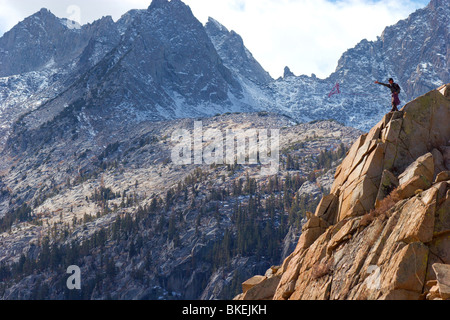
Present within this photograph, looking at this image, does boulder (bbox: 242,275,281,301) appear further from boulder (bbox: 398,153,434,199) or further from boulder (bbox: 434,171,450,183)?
boulder (bbox: 434,171,450,183)

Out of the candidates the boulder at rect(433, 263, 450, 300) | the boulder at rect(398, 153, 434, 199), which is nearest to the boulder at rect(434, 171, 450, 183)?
the boulder at rect(398, 153, 434, 199)

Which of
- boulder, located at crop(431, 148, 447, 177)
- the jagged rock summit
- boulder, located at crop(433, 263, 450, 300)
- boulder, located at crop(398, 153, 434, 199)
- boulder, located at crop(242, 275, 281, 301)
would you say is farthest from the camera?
boulder, located at crop(242, 275, 281, 301)

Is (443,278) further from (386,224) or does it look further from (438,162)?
(438,162)

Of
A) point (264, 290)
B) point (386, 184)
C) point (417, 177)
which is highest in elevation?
point (417, 177)

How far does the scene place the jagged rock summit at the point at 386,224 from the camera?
30453 millimetres

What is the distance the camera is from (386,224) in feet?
110

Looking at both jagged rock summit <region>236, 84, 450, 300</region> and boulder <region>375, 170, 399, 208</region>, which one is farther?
boulder <region>375, 170, 399, 208</region>

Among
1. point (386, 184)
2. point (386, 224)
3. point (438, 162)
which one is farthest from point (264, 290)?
point (438, 162)

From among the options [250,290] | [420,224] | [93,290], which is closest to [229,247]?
[93,290]

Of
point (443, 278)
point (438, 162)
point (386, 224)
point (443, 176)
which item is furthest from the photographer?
point (438, 162)

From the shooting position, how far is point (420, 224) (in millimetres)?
31359

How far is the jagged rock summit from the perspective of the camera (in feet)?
99.9
